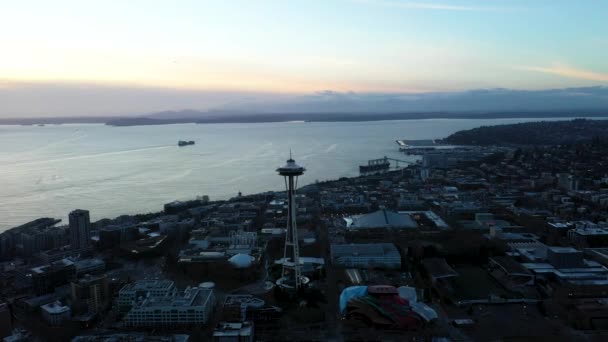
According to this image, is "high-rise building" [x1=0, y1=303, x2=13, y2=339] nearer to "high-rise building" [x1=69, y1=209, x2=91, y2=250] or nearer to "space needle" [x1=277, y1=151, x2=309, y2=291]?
"space needle" [x1=277, y1=151, x2=309, y2=291]

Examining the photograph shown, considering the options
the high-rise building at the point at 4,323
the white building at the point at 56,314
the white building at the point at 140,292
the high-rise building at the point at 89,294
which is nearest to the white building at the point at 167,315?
the white building at the point at 140,292

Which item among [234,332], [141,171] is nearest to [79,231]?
[234,332]

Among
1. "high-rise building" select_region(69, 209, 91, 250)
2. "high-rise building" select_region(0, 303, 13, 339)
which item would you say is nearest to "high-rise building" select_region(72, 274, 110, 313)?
"high-rise building" select_region(0, 303, 13, 339)

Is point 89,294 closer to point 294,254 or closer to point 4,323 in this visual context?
point 4,323

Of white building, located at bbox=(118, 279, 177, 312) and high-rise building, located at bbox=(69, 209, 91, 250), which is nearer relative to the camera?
white building, located at bbox=(118, 279, 177, 312)

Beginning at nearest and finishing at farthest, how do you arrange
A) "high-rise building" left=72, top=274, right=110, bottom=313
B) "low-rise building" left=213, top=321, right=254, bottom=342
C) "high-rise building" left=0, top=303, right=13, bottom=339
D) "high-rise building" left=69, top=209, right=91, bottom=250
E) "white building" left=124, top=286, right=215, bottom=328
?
1. "low-rise building" left=213, top=321, right=254, bottom=342
2. "high-rise building" left=0, top=303, right=13, bottom=339
3. "white building" left=124, top=286, right=215, bottom=328
4. "high-rise building" left=72, top=274, right=110, bottom=313
5. "high-rise building" left=69, top=209, right=91, bottom=250

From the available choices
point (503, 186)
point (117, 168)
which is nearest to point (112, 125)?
point (117, 168)

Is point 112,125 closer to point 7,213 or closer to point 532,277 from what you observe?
point 7,213

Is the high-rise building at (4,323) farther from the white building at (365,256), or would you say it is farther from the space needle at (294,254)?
the white building at (365,256)
